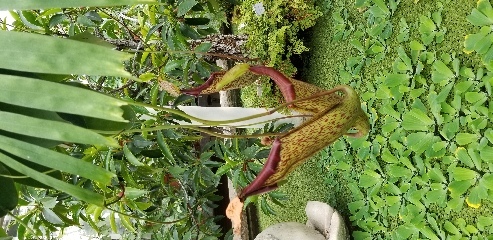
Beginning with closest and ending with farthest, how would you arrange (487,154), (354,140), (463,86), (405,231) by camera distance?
1. (487,154)
2. (463,86)
3. (405,231)
4. (354,140)

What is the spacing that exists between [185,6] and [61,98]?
1.44 metres

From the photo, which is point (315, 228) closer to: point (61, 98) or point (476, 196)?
point (476, 196)

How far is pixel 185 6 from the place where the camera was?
5.96 feet

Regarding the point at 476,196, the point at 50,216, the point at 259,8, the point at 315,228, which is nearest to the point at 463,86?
the point at 476,196

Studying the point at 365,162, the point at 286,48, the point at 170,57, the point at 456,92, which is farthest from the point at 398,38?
the point at 170,57

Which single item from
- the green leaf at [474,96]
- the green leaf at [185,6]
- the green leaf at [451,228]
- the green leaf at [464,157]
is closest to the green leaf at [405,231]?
the green leaf at [451,228]

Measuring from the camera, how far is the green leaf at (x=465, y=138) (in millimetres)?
1516

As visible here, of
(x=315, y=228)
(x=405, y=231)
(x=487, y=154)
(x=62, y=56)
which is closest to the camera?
(x=62, y=56)

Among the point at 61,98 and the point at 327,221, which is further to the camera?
the point at 327,221

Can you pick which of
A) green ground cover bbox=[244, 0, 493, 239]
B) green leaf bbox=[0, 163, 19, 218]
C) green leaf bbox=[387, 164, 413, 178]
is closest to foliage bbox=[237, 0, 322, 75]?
green ground cover bbox=[244, 0, 493, 239]

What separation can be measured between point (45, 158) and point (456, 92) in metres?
1.47

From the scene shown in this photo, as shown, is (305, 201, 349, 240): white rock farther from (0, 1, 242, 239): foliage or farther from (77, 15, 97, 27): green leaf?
(77, 15, 97, 27): green leaf

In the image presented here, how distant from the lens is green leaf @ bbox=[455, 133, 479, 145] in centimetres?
152

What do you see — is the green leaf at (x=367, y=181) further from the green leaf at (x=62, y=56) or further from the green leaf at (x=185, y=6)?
the green leaf at (x=62, y=56)
